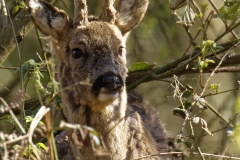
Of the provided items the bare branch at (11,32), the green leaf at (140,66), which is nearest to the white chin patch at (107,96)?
the green leaf at (140,66)

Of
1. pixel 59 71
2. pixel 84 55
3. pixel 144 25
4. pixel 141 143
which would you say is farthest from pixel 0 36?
pixel 144 25

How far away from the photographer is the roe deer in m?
4.98

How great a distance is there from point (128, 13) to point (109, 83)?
4.26 ft

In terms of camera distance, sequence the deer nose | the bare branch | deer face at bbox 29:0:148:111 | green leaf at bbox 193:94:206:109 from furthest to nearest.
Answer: the bare branch < green leaf at bbox 193:94:206:109 < deer face at bbox 29:0:148:111 < the deer nose

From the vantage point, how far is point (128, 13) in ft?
19.1

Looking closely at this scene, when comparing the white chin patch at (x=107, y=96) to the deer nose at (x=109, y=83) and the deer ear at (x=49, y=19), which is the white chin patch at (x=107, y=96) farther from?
the deer ear at (x=49, y=19)

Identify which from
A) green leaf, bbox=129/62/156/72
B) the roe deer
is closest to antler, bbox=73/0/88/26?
the roe deer

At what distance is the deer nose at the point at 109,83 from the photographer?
477cm

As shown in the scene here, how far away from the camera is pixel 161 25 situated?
9.73 meters

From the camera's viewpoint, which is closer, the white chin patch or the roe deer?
the white chin patch

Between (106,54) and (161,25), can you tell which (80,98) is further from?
(161,25)

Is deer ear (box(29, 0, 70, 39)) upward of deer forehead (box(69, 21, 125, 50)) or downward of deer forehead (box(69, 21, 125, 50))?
upward

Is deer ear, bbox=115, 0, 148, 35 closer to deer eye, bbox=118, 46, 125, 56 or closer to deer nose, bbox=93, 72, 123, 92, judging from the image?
deer eye, bbox=118, 46, 125, 56

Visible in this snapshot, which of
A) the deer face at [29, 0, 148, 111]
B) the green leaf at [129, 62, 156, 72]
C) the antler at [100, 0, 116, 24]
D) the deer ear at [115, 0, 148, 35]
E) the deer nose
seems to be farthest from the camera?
the green leaf at [129, 62, 156, 72]
